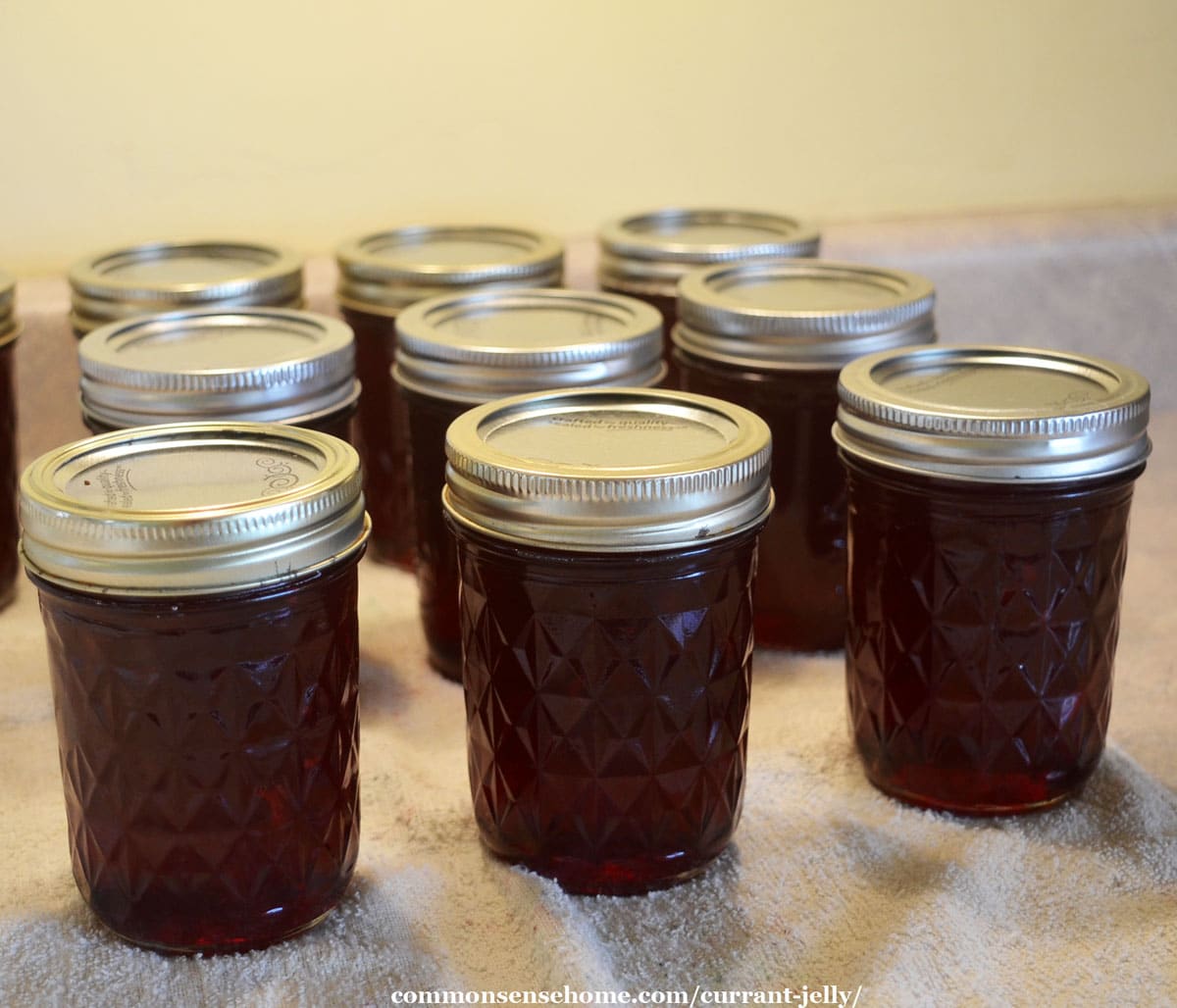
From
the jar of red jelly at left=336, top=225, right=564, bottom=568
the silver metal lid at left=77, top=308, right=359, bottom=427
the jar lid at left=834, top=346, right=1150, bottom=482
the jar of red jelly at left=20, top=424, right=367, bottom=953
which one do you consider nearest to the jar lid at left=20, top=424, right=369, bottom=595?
the jar of red jelly at left=20, top=424, right=367, bottom=953

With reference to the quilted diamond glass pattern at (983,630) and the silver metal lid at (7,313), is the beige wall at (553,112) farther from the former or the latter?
the quilted diamond glass pattern at (983,630)

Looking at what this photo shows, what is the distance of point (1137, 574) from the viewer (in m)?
1.32

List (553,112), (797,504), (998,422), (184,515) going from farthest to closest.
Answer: (553,112)
(797,504)
(998,422)
(184,515)

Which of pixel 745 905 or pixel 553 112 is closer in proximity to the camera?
pixel 745 905

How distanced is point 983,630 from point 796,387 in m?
0.26

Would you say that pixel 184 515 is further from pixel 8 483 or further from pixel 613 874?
pixel 8 483

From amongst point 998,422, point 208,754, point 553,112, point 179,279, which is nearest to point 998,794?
point 998,422

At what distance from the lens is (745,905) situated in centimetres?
83

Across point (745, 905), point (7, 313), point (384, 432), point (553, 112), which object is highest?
point (553, 112)

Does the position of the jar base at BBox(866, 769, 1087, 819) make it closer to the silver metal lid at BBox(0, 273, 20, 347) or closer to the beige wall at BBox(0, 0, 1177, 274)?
the silver metal lid at BBox(0, 273, 20, 347)

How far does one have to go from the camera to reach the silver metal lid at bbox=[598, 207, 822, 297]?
130 cm

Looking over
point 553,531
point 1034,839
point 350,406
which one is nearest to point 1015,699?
point 1034,839

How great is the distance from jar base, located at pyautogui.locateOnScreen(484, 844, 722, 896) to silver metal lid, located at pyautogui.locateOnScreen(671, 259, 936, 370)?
39cm

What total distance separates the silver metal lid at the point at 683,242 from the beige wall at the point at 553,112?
0.17 meters
